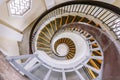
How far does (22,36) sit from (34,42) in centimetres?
60

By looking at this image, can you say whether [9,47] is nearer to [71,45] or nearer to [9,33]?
[9,33]

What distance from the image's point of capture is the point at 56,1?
22.3 ft

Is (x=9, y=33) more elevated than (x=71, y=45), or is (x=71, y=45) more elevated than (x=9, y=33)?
(x=9, y=33)

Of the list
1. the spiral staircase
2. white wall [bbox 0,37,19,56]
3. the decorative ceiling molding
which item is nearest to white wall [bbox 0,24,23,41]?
white wall [bbox 0,37,19,56]

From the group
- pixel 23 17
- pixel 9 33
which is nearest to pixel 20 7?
pixel 23 17

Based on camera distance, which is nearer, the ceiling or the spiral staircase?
the spiral staircase

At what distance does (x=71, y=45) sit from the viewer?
7969 millimetres

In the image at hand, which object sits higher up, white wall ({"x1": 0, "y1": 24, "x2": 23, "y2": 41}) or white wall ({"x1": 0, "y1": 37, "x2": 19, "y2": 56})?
white wall ({"x1": 0, "y1": 24, "x2": 23, "y2": 41})

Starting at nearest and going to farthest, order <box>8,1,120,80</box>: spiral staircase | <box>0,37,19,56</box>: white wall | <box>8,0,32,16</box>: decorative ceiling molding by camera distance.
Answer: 1. <box>8,1,120,80</box>: spiral staircase
2. <box>0,37,19,56</box>: white wall
3. <box>8,0,32,16</box>: decorative ceiling molding

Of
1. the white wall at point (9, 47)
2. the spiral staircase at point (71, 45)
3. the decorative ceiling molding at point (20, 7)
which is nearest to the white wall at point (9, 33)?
the white wall at point (9, 47)

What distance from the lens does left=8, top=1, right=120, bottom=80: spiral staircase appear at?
4.11 metres

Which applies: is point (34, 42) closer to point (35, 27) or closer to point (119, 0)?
point (35, 27)

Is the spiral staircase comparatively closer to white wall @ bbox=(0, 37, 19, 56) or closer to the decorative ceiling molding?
white wall @ bbox=(0, 37, 19, 56)

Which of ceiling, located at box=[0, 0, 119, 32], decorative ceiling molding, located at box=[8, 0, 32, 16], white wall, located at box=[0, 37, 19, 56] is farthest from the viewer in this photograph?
decorative ceiling molding, located at box=[8, 0, 32, 16]
